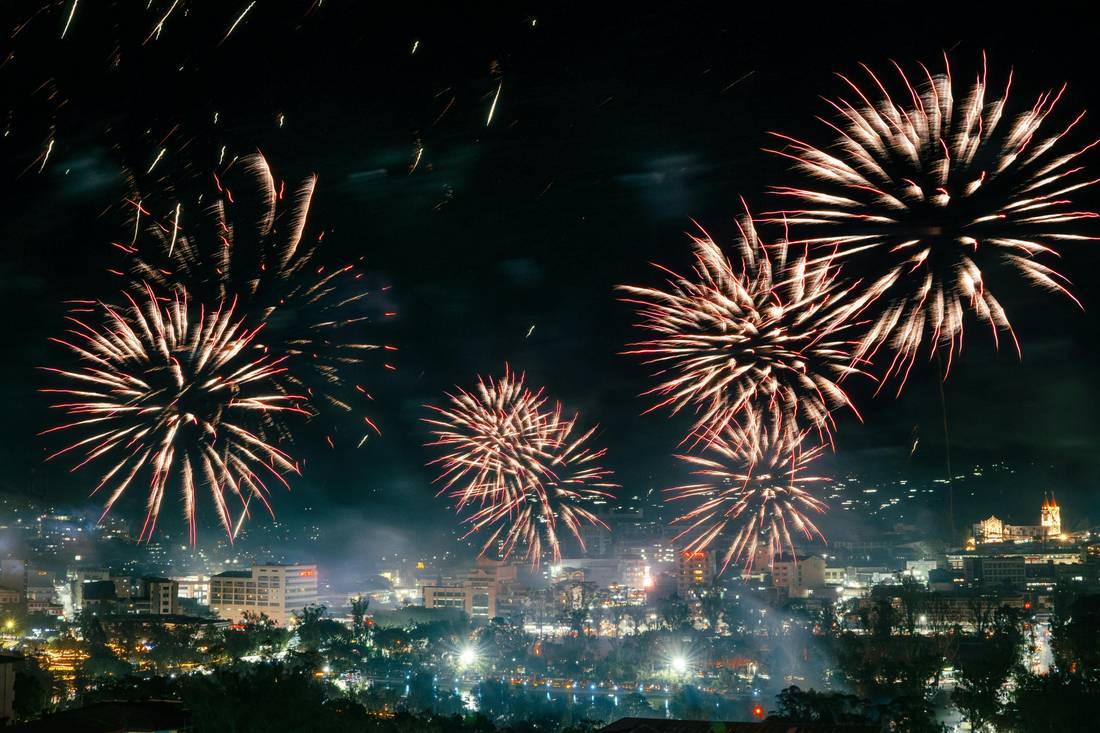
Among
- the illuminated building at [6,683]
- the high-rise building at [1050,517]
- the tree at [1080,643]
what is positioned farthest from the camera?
the high-rise building at [1050,517]

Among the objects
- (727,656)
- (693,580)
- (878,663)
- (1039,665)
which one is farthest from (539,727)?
(693,580)

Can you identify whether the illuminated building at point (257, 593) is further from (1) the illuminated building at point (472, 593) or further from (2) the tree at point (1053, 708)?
(2) the tree at point (1053, 708)

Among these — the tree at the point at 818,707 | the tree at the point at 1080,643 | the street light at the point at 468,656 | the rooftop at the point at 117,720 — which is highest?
the rooftop at the point at 117,720

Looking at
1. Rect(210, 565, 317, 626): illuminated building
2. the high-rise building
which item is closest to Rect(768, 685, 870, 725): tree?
Rect(210, 565, 317, 626): illuminated building

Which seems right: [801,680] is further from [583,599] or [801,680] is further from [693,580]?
[693,580]

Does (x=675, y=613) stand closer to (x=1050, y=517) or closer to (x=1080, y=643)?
(x=1080, y=643)

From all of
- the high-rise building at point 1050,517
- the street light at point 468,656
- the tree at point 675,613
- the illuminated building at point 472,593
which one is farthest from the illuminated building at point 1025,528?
the street light at point 468,656
